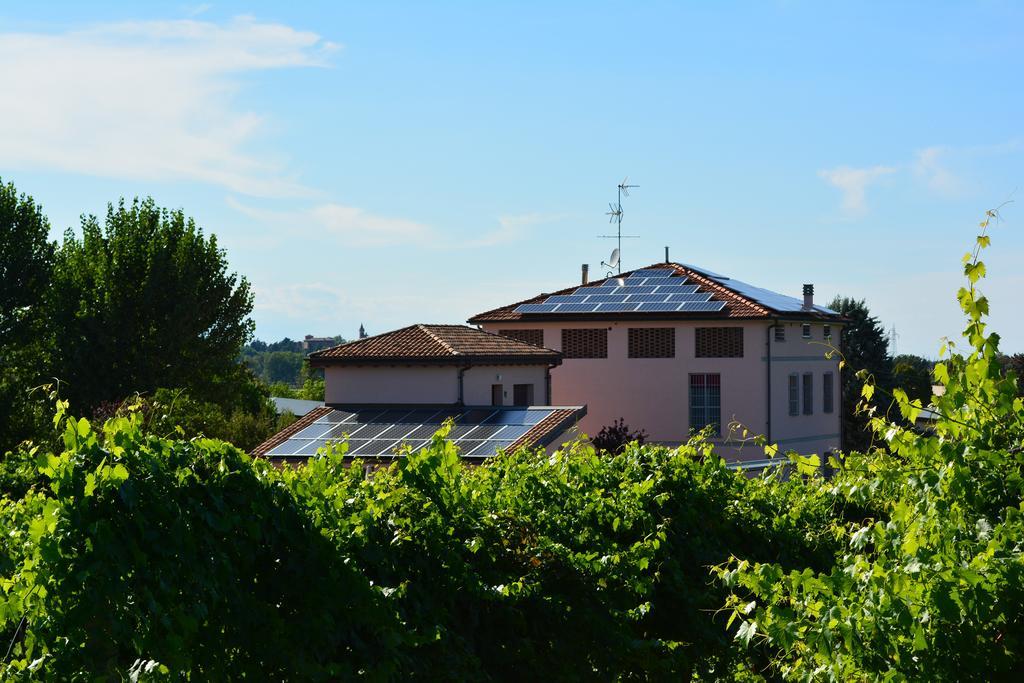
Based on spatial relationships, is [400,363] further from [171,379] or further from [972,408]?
[972,408]

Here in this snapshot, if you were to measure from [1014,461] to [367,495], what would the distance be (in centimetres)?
397

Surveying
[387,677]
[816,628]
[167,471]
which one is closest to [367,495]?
[387,677]

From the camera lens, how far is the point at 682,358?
151 feet

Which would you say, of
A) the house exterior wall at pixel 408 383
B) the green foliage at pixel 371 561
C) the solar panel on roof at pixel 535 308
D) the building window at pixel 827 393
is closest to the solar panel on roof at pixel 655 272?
the solar panel on roof at pixel 535 308

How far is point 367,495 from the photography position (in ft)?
25.8

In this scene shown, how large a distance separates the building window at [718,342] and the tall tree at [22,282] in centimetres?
2447

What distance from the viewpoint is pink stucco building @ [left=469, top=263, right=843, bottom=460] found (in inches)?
1777

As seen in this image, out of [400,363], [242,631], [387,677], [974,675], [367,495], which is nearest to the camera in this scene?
[974,675]

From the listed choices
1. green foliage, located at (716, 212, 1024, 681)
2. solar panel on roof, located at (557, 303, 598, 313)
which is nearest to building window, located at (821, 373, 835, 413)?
solar panel on roof, located at (557, 303, 598, 313)

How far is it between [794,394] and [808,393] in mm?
1453

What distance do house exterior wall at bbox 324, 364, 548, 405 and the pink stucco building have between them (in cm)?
856

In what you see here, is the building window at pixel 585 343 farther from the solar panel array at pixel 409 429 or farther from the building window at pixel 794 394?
the solar panel array at pixel 409 429

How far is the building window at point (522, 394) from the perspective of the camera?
3981cm

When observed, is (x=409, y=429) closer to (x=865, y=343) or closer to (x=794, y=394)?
(x=794, y=394)
